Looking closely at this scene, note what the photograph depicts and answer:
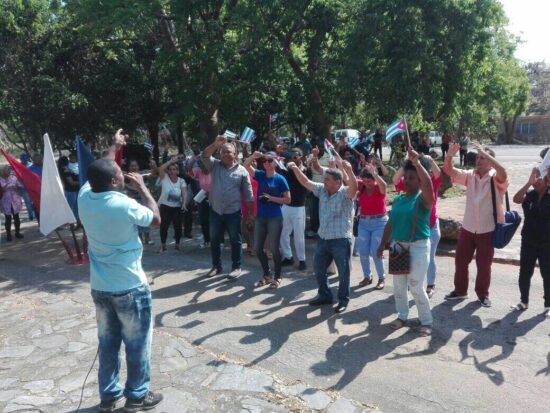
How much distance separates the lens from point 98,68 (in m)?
17.8

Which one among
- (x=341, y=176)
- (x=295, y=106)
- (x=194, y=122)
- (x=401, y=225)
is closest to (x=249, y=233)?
(x=341, y=176)

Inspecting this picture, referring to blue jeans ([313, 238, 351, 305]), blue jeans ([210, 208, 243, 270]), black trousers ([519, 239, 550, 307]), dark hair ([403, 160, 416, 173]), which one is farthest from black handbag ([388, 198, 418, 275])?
blue jeans ([210, 208, 243, 270])

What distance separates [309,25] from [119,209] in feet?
37.6

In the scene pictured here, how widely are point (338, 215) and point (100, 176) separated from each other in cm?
284

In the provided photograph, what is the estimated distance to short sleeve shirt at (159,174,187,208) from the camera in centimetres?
847

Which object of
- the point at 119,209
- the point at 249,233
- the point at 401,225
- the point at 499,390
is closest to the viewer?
the point at 119,209

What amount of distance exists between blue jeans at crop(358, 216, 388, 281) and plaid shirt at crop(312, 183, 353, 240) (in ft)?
3.02

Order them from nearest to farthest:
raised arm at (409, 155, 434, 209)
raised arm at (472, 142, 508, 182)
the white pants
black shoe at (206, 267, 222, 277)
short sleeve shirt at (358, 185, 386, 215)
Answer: raised arm at (409, 155, 434, 209)
raised arm at (472, 142, 508, 182)
short sleeve shirt at (358, 185, 386, 215)
black shoe at (206, 267, 222, 277)
the white pants

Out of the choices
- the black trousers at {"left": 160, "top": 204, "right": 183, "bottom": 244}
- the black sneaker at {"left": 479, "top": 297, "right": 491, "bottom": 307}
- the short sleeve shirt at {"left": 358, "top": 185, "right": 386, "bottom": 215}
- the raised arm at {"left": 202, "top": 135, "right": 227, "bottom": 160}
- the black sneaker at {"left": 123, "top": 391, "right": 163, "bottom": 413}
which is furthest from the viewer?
the black trousers at {"left": 160, "top": 204, "right": 183, "bottom": 244}

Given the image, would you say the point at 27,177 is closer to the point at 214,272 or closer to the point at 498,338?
the point at 214,272

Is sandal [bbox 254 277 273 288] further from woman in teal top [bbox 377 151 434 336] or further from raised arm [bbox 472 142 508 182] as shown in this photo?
raised arm [bbox 472 142 508 182]

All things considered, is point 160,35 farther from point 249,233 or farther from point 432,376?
point 432,376

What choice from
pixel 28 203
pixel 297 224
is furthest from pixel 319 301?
pixel 28 203

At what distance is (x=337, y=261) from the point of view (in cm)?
552
